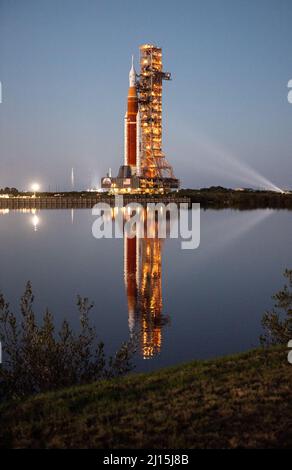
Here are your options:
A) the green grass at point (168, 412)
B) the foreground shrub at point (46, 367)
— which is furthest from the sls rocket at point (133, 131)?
the green grass at point (168, 412)

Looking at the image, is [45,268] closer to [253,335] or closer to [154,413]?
[253,335]

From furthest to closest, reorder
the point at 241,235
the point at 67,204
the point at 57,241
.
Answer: the point at 67,204
the point at 241,235
the point at 57,241

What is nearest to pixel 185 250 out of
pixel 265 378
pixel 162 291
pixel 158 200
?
pixel 162 291

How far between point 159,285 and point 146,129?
7709 centimetres

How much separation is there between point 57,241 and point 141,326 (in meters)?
32.8

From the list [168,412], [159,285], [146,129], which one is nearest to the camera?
[168,412]

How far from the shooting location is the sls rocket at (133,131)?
329 feet

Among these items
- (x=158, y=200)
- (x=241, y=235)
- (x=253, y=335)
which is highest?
(x=158, y=200)

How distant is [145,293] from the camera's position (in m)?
23.8

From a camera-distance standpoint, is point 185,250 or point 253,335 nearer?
point 253,335

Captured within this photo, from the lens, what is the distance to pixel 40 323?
18141 mm
